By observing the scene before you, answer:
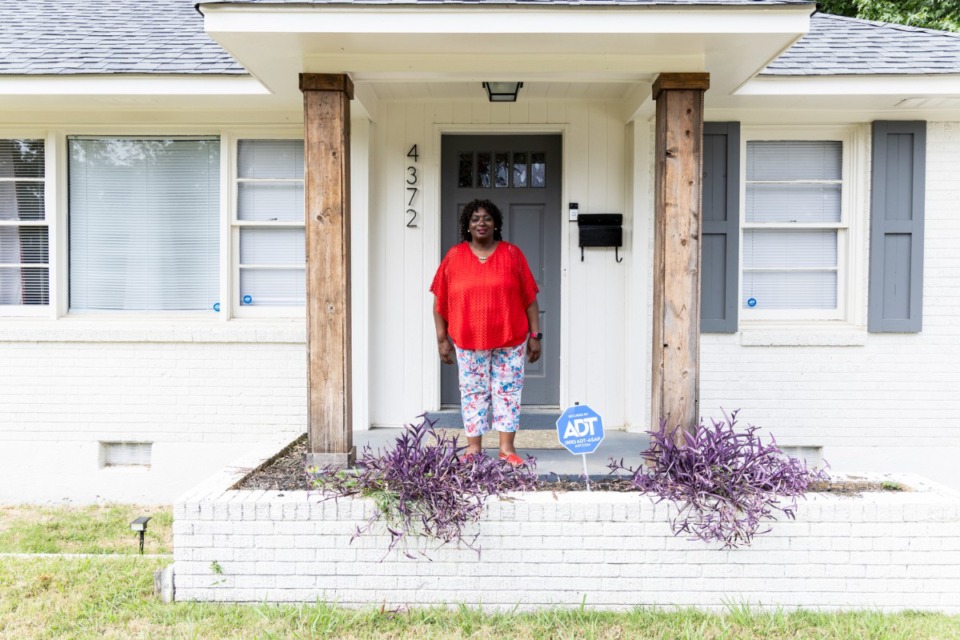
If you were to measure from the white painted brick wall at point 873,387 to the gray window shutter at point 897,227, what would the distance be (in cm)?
12

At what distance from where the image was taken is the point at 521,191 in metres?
5.68

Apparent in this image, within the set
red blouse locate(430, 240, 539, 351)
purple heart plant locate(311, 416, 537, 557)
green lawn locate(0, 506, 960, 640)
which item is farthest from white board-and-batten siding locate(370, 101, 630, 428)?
green lawn locate(0, 506, 960, 640)

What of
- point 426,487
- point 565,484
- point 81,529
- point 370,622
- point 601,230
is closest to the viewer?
point 370,622

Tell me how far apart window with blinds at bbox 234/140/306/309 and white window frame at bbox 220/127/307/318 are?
0.04 ft

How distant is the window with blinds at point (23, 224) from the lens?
18.5ft

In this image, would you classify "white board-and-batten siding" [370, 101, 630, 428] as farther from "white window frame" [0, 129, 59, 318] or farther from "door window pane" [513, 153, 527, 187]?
"white window frame" [0, 129, 59, 318]

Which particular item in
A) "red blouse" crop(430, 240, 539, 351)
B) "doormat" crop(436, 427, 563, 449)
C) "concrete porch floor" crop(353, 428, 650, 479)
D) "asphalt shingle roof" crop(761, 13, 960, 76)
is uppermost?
"asphalt shingle roof" crop(761, 13, 960, 76)

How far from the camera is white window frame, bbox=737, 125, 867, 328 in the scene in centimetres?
541

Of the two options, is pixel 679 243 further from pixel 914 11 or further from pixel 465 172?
pixel 914 11

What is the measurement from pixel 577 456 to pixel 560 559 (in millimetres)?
1249

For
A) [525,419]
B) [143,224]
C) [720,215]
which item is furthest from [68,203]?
[720,215]

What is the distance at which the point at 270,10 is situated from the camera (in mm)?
3457

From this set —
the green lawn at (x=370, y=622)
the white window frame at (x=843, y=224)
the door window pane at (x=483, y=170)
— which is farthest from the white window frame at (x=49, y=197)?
the white window frame at (x=843, y=224)

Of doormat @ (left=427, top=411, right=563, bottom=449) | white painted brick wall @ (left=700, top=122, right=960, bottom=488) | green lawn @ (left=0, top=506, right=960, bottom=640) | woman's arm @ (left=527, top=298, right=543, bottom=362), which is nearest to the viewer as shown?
green lawn @ (left=0, top=506, right=960, bottom=640)
